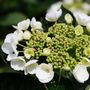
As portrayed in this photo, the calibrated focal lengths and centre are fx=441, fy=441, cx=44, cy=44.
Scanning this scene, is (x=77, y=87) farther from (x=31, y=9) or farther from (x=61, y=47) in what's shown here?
(x=31, y=9)

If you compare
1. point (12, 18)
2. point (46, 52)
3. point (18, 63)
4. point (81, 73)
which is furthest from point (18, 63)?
point (12, 18)

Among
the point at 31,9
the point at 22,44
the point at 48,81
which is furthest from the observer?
the point at 31,9

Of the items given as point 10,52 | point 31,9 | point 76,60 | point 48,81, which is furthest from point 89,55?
point 31,9

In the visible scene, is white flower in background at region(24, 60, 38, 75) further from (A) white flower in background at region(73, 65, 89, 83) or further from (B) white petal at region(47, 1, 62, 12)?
(B) white petal at region(47, 1, 62, 12)

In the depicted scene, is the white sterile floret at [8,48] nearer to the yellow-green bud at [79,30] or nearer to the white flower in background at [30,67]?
the white flower in background at [30,67]

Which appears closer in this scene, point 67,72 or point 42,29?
point 67,72

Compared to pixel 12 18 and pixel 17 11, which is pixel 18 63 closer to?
pixel 12 18

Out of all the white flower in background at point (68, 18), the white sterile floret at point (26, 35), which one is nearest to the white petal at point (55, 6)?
the white flower in background at point (68, 18)

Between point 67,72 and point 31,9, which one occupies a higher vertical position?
point 31,9
